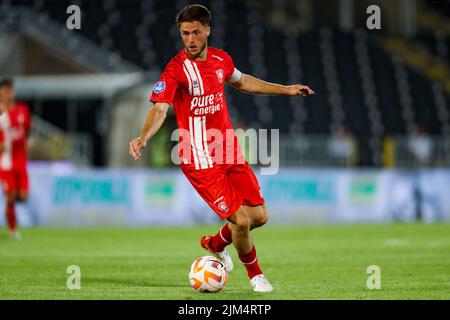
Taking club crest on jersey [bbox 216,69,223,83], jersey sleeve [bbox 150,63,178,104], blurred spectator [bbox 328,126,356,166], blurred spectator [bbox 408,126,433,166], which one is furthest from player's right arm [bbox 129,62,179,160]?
blurred spectator [bbox 408,126,433,166]

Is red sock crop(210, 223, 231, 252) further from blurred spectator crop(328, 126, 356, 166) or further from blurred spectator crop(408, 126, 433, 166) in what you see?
blurred spectator crop(408, 126, 433, 166)

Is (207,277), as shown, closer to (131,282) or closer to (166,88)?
(131,282)

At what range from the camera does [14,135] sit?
16344 mm

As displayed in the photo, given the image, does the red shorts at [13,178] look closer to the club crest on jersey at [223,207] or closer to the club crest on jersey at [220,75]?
the club crest on jersey at [220,75]

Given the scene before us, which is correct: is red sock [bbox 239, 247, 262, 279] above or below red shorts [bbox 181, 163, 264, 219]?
below


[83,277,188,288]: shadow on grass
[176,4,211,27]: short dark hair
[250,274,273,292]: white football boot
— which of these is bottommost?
[83,277,188,288]: shadow on grass

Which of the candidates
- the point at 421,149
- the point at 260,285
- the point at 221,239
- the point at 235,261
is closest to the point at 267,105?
the point at 421,149

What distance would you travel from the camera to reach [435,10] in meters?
32.9

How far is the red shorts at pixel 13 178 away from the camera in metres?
16.4

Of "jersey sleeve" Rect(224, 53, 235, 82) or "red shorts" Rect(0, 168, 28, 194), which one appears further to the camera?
"red shorts" Rect(0, 168, 28, 194)

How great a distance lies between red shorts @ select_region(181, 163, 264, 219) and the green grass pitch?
743mm

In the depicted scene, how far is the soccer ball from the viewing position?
813 cm
